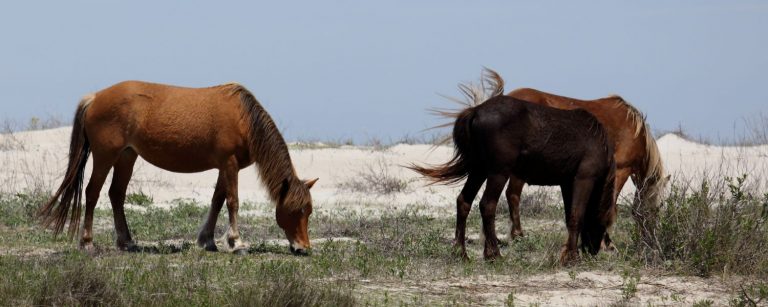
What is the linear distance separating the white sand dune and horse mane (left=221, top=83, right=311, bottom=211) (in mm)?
3712

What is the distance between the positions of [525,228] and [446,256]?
3498 mm

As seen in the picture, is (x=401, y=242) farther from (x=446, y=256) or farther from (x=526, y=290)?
(x=526, y=290)

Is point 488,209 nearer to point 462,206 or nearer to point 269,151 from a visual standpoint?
point 462,206

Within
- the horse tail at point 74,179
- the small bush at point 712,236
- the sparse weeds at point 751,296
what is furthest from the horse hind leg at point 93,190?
the sparse weeds at point 751,296

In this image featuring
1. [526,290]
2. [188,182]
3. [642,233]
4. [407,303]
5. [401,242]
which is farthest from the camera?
[188,182]

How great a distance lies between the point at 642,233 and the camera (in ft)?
31.9

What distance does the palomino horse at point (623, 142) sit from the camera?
11.6 metres

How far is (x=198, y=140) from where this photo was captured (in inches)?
430

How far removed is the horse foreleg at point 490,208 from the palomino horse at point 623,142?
1.88 metres

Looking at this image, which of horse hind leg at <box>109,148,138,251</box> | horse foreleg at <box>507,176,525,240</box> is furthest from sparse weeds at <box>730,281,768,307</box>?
horse hind leg at <box>109,148,138,251</box>

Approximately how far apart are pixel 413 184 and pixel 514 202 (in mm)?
5505

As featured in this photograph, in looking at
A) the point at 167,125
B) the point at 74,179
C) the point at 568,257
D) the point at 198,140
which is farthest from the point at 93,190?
the point at 568,257

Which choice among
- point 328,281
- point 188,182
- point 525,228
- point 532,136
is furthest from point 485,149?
point 188,182

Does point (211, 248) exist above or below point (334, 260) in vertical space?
below
